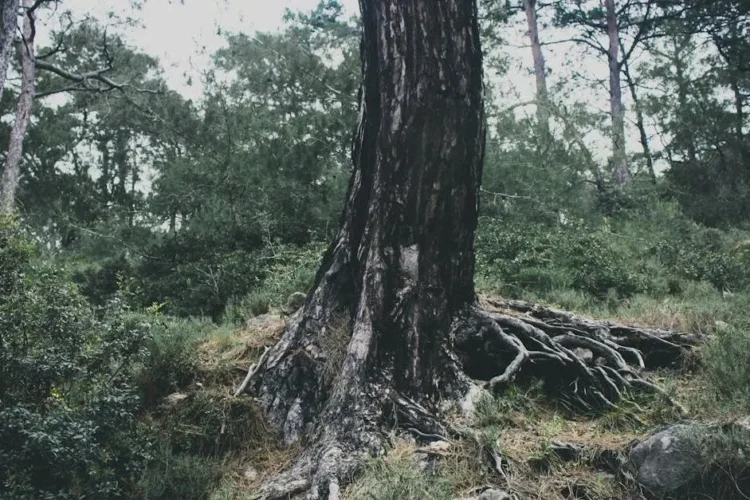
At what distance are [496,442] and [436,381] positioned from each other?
0.62 metres

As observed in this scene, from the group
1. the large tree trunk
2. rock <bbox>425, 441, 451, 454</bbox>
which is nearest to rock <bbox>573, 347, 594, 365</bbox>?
the large tree trunk

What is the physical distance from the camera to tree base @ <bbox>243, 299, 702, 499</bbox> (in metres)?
3.35

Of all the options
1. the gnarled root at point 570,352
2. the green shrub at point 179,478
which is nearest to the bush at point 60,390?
the green shrub at point 179,478

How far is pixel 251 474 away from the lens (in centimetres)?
356

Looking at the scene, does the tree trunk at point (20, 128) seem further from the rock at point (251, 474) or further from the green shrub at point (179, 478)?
the rock at point (251, 474)

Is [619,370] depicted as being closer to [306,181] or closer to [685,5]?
[306,181]

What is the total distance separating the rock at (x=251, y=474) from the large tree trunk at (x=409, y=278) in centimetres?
29

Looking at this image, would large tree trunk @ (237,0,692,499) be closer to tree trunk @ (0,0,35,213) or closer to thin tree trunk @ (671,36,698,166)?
tree trunk @ (0,0,35,213)

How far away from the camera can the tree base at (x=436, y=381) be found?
335 centimetres

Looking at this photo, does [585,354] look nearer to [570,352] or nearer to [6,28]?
[570,352]

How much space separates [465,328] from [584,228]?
6620 millimetres

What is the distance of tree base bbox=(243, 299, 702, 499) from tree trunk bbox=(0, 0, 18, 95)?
2.60 meters

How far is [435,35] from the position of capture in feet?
12.9

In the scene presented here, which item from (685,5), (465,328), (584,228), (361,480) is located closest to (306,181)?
(584,228)
